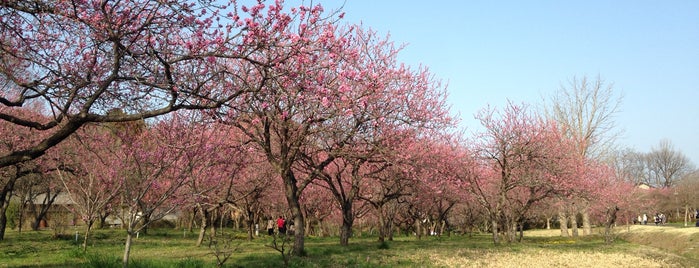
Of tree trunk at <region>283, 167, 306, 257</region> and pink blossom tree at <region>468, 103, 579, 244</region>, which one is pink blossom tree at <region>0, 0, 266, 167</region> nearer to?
tree trunk at <region>283, 167, 306, 257</region>

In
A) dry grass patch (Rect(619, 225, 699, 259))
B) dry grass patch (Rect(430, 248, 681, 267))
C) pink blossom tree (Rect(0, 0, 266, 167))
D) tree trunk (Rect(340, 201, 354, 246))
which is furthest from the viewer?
dry grass patch (Rect(619, 225, 699, 259))

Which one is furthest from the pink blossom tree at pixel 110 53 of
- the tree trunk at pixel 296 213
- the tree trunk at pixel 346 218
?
the tree trunk at pixel 346 218

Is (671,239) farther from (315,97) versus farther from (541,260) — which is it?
(315,97)

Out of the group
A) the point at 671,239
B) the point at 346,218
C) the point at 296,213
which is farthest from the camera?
the point at 671,239

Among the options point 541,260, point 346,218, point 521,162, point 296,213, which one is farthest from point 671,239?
point 296,213

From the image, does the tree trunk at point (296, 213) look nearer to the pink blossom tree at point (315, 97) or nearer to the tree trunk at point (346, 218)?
the pink blossom tree at point (315, 97)

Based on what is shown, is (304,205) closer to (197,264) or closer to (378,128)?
(378,128)

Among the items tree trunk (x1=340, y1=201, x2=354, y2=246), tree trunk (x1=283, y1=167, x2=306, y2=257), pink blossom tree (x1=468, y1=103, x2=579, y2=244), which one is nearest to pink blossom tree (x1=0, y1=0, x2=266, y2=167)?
tree trunk (x1=283, y1=167, x2=306, y2=257)

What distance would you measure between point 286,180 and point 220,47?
9.54 meters

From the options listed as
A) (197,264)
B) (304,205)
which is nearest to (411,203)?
(304,205)

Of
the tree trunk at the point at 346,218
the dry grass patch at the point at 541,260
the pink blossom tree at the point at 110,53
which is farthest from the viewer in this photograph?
the tree trunk at the point at 346,218

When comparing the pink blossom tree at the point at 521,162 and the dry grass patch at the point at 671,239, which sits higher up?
the pink blossom tree at the point at 521,162

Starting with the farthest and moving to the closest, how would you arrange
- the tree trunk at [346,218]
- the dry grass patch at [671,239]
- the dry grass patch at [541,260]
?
the dry grass patch at [671,239] → the tree trunk at [346,218] → the dry grass patch at [541,260]

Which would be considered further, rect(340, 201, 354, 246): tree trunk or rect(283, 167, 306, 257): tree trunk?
rect(340, 201, 354, 246): tree trunk
